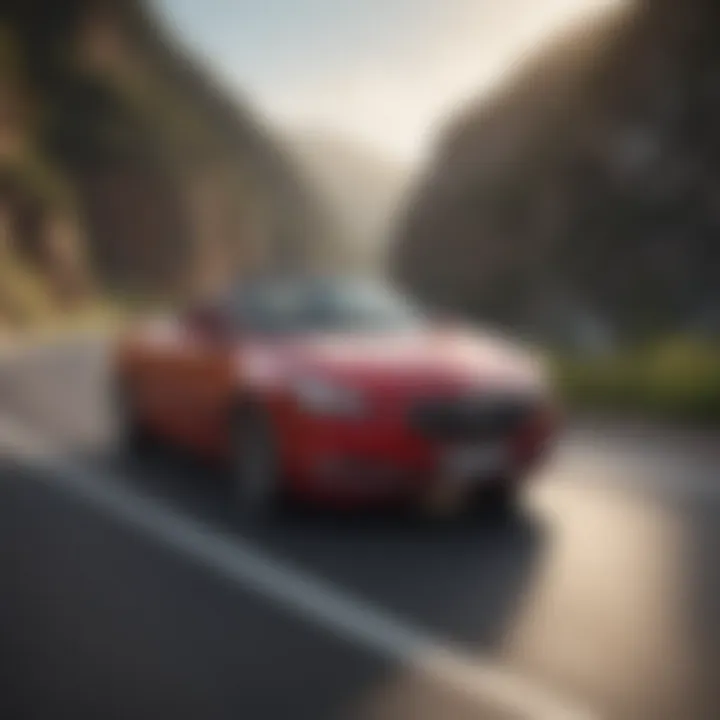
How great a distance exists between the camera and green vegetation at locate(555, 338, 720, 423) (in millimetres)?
14758

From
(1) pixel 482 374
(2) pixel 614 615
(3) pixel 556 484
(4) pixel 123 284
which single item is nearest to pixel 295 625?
(2) pixel 614 615

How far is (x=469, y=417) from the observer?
9297 millimetres

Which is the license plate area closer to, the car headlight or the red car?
the red car

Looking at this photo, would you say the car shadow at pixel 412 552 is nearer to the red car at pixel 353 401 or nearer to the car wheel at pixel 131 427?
the red car at pixel 353 401

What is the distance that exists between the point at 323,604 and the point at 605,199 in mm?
41371

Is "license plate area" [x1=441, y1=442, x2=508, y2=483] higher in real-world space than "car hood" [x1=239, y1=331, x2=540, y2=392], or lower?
lower

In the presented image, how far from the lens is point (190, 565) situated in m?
8.03

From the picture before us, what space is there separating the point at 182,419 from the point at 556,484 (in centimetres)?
265

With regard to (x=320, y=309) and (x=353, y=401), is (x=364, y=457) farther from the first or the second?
(x=320, y=309)

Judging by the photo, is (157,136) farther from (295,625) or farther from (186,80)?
(295,625)

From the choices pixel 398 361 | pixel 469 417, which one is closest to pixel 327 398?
pixel 398 361

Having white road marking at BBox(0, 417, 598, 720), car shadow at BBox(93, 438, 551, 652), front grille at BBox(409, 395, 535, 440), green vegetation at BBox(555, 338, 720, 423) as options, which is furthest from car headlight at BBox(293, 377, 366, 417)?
green vegetation at BBox(555, 338, 720, 423)

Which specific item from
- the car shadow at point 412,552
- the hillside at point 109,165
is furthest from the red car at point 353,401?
the hillside at point 109,165

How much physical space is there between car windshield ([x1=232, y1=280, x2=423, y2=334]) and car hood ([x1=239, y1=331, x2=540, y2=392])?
0.33 metres
